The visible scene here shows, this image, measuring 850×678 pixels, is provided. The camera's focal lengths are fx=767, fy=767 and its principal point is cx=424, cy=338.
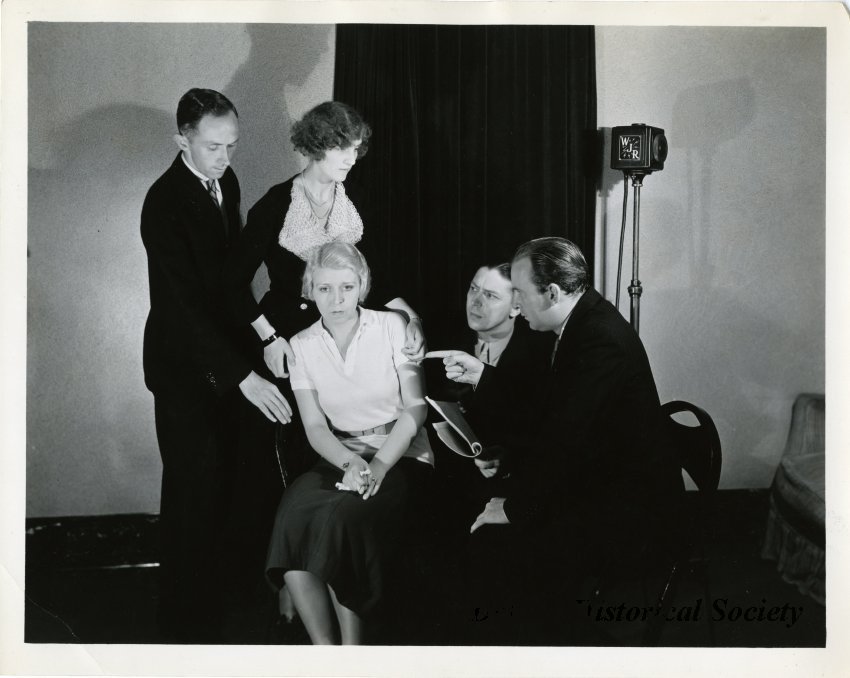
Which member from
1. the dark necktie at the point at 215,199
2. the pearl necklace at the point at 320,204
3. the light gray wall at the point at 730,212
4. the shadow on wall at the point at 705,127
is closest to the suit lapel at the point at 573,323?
the light gray wall at the point at 730,212

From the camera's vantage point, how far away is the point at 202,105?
8.69 feet

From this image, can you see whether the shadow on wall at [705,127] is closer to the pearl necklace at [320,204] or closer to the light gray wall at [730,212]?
the light gray wall at [730,212]

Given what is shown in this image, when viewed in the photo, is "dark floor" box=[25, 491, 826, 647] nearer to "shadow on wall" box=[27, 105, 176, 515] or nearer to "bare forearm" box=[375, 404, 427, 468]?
"shadow on wall" box=[27, 105, 176, 515]

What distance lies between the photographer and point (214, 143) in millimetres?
2654

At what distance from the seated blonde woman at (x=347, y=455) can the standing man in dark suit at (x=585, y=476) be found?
0.34 m

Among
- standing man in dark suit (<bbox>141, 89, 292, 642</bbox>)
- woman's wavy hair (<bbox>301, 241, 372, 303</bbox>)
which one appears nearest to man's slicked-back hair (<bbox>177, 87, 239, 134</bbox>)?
standing man in dark suit (<bbox>141, 89, 292, 642</bbox>)

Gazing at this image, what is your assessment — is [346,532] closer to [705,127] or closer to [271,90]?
[271,90]

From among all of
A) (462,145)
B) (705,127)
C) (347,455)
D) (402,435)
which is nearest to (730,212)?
(705,127)

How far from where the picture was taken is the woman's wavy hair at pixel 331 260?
2.65 m

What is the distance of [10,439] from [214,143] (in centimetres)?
125

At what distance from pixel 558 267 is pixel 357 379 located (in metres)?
0.79

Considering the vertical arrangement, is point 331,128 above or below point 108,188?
above

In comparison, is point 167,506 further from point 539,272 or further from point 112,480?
point 539,272

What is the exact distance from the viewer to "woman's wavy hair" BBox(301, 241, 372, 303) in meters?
2.65
